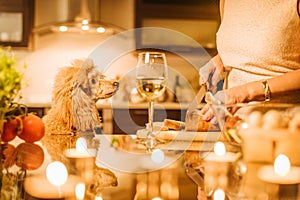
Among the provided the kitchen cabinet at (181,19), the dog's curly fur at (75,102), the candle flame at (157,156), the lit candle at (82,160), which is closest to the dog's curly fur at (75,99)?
the dog's curly fur at (75,102)

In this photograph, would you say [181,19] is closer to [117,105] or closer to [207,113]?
[117,105]

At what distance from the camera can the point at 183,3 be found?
353cm

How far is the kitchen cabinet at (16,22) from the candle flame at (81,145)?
244cm

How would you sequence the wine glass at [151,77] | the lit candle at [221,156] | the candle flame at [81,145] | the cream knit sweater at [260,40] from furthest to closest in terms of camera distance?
the cream knit sweater at [260,40] → the wine glass at [151,77] → the candle flame at [81,145] → the lit candle at [221,156]

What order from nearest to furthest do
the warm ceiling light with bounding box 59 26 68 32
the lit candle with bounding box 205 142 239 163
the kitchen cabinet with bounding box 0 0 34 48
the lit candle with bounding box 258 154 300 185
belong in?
the lit candle with bounding box 258 154 300 185 → the lit candle with bounding box 205 142 239 163 → the kitchen cabinet with bounding box 0 0 34 48 → the warm ceiling light with bounding box 59 26 68 32

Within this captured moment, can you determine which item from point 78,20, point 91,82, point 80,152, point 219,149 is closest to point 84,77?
point 91,82

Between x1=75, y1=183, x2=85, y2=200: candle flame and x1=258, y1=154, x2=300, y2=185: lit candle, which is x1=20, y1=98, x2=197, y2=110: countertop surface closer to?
x1=258, y1=154, x2=300, y2=185: lit candle

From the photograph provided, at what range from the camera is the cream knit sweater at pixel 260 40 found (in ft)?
5.13

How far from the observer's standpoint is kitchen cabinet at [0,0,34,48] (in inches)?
137

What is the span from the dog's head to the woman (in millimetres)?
349

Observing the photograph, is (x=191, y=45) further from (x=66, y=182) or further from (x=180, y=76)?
(x=66, y=182)

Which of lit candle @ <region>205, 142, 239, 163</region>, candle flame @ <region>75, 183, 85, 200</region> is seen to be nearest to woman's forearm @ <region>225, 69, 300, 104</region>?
lit candle @ <region>205, 142, 239, 163</region>

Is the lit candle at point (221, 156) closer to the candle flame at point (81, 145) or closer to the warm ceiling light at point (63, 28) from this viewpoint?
the candle flame at point (81, 145)

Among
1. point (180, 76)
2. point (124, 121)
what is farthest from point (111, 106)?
point (180, 76)
